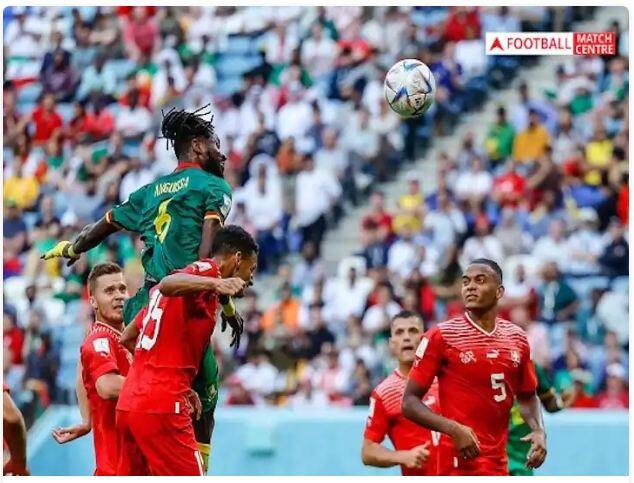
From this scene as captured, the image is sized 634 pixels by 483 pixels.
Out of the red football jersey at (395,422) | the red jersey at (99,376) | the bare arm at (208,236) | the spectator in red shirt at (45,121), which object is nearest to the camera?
the bare arm at (208,236)

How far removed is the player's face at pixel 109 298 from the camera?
8922 mm

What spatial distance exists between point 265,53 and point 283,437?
25.6ft

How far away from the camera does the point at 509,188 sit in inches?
663

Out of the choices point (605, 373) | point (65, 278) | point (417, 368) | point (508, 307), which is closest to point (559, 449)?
point (605, 373)

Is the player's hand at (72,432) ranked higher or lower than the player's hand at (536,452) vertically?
higher

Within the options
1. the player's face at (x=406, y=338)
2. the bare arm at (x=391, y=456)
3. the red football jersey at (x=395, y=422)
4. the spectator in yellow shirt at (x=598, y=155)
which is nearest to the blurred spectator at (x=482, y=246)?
the spectator in yellow shirt at (x=598, y=155)

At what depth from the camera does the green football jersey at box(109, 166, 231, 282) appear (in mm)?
8445

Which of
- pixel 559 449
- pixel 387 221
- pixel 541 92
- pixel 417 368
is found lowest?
pixel 559 449

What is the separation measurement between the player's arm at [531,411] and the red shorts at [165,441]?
2.01 meters

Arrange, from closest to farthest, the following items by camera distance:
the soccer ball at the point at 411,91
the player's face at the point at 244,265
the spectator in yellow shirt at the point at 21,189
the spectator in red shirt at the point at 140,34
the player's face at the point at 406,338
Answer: the player's face at the point at 244,265 → the player's face at the point at 406,338 → the soccer ball at the point at 411,91 → the spectator in yellow shirt at the point at 21,189 → the spectator in red shirt at the point at 140,34

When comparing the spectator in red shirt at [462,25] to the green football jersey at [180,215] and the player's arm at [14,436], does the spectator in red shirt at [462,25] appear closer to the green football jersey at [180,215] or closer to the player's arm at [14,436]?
the green football jersey at [180,215]

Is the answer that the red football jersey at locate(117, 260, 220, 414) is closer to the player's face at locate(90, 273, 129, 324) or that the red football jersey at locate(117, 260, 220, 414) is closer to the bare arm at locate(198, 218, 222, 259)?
the bare arm at locate(198, 218, 222, 259)

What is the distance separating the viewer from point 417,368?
28.0 ft

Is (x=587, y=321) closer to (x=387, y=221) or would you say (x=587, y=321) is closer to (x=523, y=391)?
(x=387, y=221)
